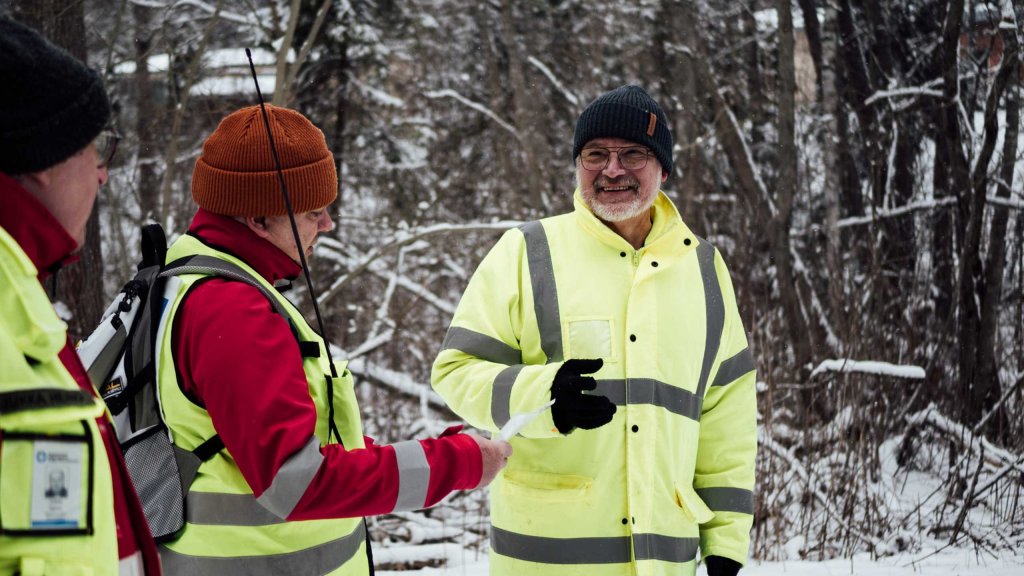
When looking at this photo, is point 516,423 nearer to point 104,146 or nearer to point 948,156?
point 104,146

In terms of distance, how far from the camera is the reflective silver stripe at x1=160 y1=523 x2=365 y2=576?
66.2 inches

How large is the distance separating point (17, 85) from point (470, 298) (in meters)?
1.50

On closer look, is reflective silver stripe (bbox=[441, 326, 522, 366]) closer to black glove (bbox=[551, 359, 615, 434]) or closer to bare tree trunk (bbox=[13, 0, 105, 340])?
black glove (bbox=[551, 359, 615, 434])

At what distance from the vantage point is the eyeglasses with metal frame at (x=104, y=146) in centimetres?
A: 131

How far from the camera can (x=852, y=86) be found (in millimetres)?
9055

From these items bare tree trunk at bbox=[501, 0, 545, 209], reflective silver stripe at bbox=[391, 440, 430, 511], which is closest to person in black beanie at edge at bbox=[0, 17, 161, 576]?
reflective silver stripe at bbox=[391, 440, 430, 511]

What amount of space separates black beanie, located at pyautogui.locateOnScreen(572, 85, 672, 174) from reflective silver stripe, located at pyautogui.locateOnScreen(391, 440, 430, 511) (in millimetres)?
1383

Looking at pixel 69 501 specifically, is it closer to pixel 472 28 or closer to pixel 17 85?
pixel 17 85

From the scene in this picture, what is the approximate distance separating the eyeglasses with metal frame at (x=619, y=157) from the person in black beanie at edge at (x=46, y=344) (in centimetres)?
168

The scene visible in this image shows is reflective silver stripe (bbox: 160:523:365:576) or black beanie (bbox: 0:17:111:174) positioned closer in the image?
black beanie (bbox: 0:17:111:174)

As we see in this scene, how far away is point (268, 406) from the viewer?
4.94 feet

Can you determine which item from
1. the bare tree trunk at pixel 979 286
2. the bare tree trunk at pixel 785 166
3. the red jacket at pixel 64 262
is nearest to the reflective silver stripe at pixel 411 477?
the red jacket at pixel 64 262

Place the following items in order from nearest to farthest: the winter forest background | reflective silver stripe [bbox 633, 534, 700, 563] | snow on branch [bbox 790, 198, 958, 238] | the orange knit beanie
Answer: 1. the orange knit beanie
2. reflective silver stripe [bbox 633, 534, 700, 563]
3. the winter forest background
4. snow on branch [bbox 790, 198, 958, 238]

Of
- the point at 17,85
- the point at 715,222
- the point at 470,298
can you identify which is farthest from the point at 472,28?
the point at 17,85
